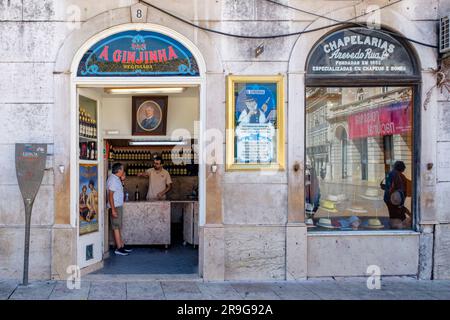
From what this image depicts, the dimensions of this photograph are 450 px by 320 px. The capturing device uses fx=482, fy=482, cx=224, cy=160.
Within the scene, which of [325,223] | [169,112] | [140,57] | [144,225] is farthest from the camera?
[144,225]

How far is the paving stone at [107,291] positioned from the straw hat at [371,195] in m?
4.18

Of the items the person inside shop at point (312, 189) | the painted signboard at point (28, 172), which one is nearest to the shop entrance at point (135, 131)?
the painted signboard at point (28, 172)

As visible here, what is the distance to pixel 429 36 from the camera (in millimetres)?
7668

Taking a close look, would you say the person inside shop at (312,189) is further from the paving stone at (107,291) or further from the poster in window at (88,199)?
the poster in window at (88,199)

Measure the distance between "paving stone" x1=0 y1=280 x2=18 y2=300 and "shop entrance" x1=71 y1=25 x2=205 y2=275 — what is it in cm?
102

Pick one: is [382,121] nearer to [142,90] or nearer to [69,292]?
[142,90]

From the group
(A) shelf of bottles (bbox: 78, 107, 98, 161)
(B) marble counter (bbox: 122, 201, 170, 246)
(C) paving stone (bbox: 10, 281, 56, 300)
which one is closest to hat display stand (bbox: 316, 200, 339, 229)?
(B) marble counter (bbox: 122, 201, 170, 246)

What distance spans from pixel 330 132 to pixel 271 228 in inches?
75.8

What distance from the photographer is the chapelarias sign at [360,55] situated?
770 cm

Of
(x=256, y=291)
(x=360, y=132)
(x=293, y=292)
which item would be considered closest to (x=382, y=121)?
(x=360, y=132)

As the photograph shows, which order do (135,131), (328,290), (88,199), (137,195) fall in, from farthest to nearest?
(137,195), (135,131), (88,199), (328,290)

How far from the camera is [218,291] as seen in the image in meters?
6.95

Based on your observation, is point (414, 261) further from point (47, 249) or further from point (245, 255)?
point (47, 249)

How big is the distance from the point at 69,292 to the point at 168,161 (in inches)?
229
